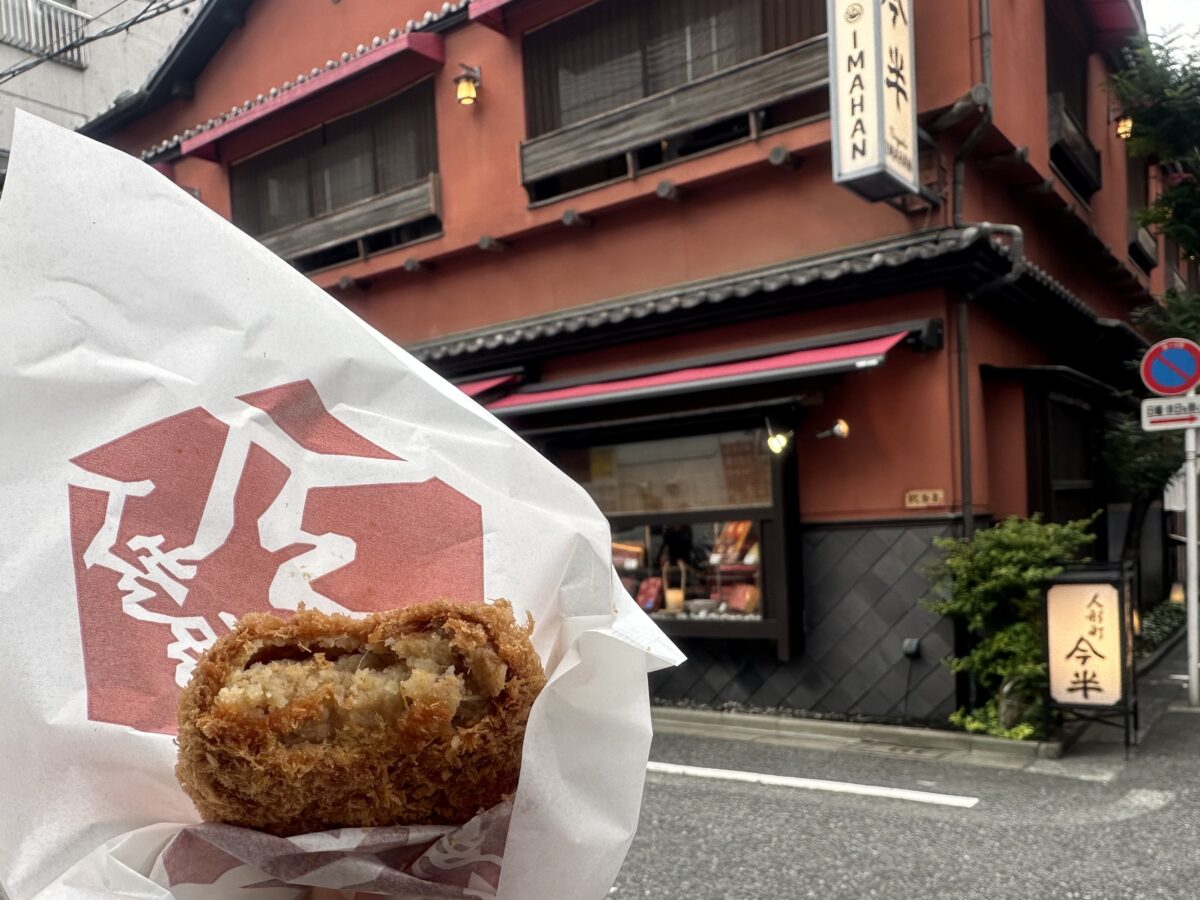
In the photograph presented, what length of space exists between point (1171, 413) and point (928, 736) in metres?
3.64

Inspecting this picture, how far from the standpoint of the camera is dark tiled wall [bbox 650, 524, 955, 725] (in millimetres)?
8383

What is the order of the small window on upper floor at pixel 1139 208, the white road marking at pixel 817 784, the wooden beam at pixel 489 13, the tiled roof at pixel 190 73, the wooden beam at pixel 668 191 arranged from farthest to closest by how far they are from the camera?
the small window on upper floor at pixel 1139 208 → the tiled roof at pixel 190 73 → the wooden beam at pixel 489 13 → the wooden beam at pixel 668 191 → the white road marking at pixel 817 784

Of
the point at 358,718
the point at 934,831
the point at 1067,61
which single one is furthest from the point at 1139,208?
the point at 358,718

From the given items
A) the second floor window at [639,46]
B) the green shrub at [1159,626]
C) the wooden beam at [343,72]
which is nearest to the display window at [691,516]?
the second floor window at [639,46]

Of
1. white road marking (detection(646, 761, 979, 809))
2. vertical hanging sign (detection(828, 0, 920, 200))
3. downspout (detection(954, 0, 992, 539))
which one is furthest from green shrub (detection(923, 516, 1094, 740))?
vertical hanging sign (detection(828, 0, 920, 200))

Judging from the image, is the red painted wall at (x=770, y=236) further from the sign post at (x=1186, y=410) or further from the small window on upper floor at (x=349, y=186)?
the sign post at (x=1186, y=410)

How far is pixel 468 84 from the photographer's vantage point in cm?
1106

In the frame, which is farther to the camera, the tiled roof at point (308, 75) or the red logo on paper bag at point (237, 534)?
the tiled roof at point (308, 75)

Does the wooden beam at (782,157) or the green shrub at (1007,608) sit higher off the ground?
the wooden beam at (782,157)

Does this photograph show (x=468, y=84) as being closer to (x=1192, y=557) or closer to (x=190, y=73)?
(x=190, y=73)

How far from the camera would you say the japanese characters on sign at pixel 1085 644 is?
7.04 metres

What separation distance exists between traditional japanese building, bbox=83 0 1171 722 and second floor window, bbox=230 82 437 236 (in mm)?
57

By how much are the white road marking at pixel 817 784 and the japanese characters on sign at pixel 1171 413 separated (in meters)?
4.19

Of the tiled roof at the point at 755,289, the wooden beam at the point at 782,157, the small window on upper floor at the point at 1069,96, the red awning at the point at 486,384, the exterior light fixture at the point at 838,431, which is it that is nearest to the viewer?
the tiled roof at the point at 755,289
